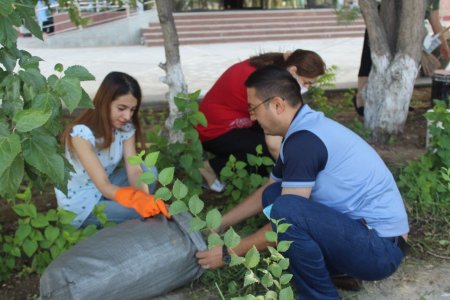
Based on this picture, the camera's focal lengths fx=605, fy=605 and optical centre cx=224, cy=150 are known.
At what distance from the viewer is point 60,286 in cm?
217

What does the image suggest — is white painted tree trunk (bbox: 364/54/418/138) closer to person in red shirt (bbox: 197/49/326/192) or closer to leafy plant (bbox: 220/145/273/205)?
person in red shirt (bbox: 197/49/326/192)

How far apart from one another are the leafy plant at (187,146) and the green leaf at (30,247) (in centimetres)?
86

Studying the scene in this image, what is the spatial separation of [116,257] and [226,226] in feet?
1.93

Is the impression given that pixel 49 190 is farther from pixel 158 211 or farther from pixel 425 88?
pixel 425 88

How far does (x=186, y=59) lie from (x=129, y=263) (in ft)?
29.1

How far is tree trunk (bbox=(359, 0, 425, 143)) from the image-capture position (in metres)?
4.20

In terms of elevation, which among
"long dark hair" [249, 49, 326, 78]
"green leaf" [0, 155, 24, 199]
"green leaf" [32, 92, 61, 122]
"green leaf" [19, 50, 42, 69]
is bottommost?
"long dark hair" [249, 49, 326, 78]

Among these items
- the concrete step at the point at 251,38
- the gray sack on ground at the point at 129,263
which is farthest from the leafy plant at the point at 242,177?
the concrete step at the point at 251,38

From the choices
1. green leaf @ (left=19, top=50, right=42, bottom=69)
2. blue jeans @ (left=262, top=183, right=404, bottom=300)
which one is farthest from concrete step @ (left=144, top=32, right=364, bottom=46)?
green leaf @ (left=19, top=50, right=42, bottom=69)

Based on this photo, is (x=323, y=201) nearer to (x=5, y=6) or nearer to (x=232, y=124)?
(x=232, y=124)

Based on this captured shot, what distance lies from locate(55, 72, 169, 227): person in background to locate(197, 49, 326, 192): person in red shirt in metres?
0.65

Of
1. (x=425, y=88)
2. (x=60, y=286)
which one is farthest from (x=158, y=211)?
(x=425, y=88)

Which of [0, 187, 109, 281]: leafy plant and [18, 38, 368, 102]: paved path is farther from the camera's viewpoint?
[18, 38, 368, 102]: paved path

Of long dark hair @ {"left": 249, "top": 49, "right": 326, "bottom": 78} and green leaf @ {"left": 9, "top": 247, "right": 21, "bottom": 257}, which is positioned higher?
long dark hair @ {"left": 249, "top": 49, "right": 326, "bottom": 78}
